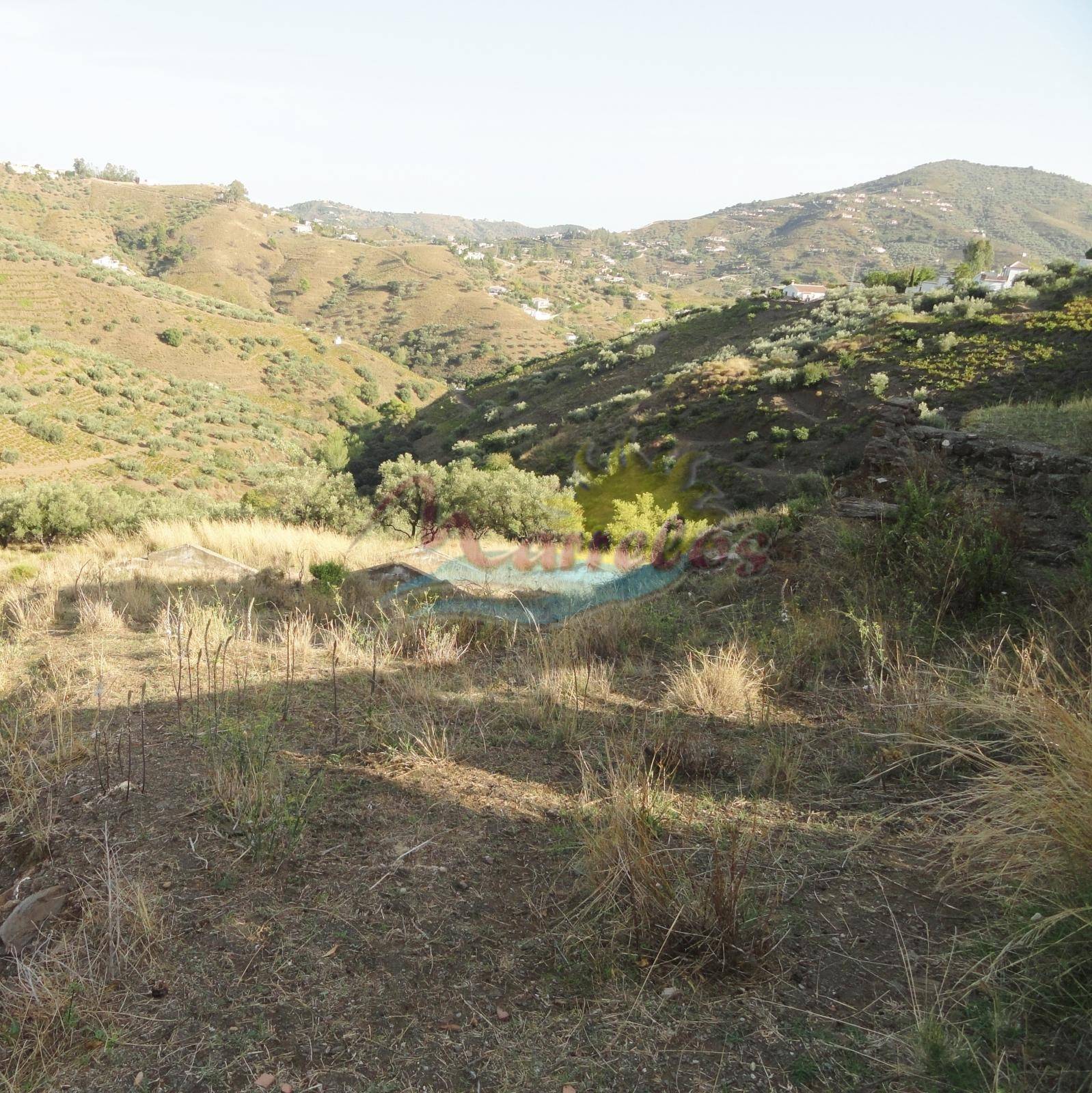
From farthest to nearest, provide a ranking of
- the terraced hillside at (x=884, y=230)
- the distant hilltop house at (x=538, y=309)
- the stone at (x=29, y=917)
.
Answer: the terraced hillside at (x=884, y=230), the distant hilltop house at (x=538, y=309), the stone at (x=29, y=917)

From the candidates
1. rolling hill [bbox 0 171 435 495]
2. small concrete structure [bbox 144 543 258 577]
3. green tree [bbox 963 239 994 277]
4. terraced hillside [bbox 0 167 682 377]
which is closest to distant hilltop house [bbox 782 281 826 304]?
green tree [bbox 963 239 994 277]

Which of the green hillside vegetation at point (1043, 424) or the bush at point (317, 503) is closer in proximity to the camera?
the green hillside vegetation at point (1043, 424)

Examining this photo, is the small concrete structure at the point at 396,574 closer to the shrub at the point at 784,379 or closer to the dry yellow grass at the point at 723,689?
the dry yellow grass at the point at 723,689

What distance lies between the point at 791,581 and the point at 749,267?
149 m

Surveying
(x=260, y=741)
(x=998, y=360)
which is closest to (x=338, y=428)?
(x=998, y=360)

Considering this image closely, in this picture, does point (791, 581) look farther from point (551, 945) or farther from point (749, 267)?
point (749, 267)

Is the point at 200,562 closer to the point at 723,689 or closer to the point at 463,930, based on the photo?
the point at 723,689

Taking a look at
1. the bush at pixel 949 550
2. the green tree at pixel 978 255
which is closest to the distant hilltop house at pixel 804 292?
the green tree at pixel 978 255

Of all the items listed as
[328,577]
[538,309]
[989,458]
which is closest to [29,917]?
[328,577]

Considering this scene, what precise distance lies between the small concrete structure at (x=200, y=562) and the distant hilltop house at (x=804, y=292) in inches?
1984

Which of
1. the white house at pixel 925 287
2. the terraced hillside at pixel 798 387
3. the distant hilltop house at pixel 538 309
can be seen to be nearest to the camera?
the terraced hillside at pixel 798 387

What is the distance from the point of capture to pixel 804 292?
5922 centimetres

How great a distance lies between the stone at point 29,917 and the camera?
7.63ft

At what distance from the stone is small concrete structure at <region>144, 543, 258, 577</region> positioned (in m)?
5.61
